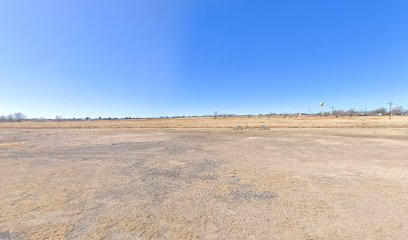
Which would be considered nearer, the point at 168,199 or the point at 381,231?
the point at 381,231

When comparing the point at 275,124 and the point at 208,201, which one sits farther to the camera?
the point at 275,124

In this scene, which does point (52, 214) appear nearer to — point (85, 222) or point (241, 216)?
point (85, 222)

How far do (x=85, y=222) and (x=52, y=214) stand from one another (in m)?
1.09

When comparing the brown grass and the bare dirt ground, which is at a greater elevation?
the brown grass

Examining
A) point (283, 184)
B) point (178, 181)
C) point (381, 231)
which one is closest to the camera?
point (381, 231)

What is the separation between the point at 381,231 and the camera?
4.64 m

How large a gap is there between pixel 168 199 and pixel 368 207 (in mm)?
5036

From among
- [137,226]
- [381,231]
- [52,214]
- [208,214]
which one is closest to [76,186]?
[52,214]

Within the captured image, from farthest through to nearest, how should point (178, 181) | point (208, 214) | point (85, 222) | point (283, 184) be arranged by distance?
point (178, 181) < point (283, 184) < point (208, 214) < point (85, 222)

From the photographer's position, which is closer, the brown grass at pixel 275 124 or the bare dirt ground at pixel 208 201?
the bare dirt ground at pixel 208 201

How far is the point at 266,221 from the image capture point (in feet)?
16.9

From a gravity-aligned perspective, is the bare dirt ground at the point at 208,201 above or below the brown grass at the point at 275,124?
below

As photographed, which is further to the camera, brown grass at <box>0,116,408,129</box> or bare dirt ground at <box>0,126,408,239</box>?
brown grass at <box>0,116,408,129</box>

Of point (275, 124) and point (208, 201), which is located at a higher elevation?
point (275, 124)
